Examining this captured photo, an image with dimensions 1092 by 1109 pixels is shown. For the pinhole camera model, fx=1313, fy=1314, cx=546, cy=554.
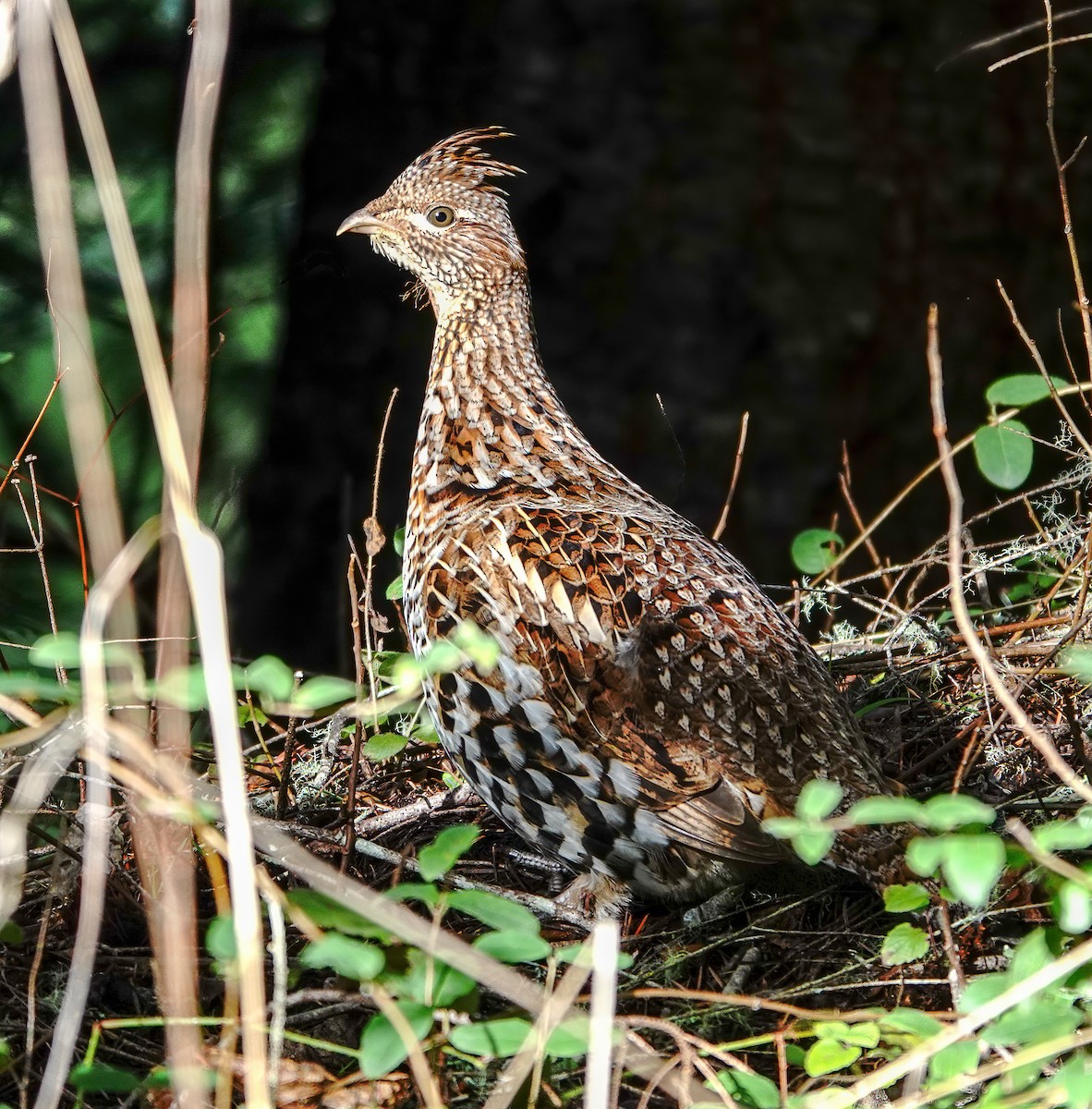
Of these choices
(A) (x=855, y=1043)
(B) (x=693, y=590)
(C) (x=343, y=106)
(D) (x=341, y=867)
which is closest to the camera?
(A) (x=855, y=1043)

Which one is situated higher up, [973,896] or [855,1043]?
[973,896]

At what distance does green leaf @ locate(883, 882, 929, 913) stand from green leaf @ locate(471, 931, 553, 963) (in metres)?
0.95

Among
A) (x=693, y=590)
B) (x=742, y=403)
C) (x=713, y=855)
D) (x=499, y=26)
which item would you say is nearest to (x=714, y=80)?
(x=499, y=26)

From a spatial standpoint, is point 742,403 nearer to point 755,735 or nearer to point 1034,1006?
point 755,735

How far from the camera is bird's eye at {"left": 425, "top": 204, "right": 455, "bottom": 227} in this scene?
4.11 meters

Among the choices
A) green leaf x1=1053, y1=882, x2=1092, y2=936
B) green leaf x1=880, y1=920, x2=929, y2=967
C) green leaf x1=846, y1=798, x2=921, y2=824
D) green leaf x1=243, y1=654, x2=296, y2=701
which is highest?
green leaf x1=243, y1=654, x2=296, y2=701

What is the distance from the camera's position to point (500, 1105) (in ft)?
7.26

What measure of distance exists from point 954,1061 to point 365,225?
10.2 feet

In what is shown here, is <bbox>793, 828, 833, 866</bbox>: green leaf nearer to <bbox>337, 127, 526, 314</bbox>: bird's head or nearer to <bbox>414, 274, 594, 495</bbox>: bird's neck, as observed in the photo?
<bbox>414, 274, 594, 495</bbox>: bird's neck

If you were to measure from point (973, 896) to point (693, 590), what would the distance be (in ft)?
5.66

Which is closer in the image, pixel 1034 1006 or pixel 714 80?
pixel 1034 1006

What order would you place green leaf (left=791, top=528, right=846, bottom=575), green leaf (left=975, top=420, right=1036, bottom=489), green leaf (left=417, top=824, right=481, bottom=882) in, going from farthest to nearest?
green leaf (left=791, top=528, right=846, bottom=575) < green leaf (left=975, top=420, right=1036, bottom=489) < green leaf (left=417, top=824, right=481, bottom=882)

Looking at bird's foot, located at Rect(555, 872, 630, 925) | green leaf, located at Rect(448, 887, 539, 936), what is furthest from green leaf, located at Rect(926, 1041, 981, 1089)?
bird's foot, located at Rect(555, 872, 630, 925)

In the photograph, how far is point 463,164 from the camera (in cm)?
418
